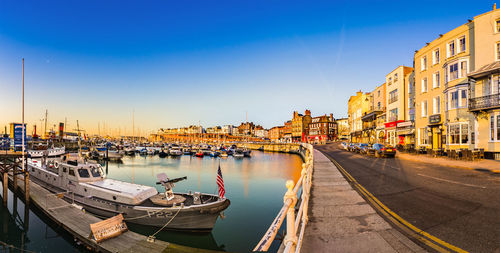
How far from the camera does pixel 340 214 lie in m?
7.98

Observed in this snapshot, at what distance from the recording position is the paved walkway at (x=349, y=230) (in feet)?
17.9

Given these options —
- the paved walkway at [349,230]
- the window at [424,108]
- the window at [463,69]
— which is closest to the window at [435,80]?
the window at [424,108]

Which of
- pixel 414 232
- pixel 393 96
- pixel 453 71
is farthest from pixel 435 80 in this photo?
pixel 414 232

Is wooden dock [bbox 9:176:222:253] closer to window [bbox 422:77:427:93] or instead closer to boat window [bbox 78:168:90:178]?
boat window [bbox 78:168:90:178]

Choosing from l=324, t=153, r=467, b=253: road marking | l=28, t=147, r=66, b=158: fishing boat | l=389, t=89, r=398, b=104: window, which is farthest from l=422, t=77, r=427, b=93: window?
l=28, t=147, r=66, b=158: fishing boat

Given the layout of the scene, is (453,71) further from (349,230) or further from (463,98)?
(349,230)

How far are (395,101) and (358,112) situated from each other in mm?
23535

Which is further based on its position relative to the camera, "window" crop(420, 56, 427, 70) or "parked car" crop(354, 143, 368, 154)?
"parked car" crop(354, 143, 368, 154)

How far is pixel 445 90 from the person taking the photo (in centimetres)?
2953

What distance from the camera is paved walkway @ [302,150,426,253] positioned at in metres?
5.46

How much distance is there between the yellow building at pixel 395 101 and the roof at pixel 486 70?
1742cm

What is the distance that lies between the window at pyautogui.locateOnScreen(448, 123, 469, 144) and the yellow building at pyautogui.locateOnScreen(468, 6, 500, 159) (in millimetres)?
923

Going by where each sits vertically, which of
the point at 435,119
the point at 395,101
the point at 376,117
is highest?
the point at 395,101

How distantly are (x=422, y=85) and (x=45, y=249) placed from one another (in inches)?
1791
